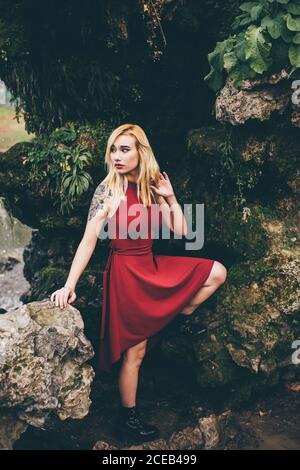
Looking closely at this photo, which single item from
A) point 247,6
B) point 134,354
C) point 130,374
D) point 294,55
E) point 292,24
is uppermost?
point 247,6

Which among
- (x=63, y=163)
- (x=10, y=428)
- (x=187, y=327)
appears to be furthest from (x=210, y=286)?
(x=10, y=428)

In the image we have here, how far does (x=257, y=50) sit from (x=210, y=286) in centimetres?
232

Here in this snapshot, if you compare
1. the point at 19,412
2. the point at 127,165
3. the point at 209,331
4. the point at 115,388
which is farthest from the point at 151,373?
the point at 127,165

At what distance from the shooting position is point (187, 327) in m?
6.00

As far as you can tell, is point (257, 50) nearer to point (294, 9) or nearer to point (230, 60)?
point (230, 60)

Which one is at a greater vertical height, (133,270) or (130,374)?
(133,270)

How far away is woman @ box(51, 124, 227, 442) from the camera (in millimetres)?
5418

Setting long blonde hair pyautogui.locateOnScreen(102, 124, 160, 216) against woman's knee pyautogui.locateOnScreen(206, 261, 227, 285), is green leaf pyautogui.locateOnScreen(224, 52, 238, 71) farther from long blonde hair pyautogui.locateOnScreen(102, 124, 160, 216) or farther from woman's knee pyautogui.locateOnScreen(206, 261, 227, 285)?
woman's knee pyautogui.locateOnScreen(206, 261, 227, 285)

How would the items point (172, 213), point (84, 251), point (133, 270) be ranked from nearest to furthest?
point (84, 251), point (133, 270), point (172, 213)

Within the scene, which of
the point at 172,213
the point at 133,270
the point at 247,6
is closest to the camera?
the point at 133,270

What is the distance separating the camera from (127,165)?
5422mm

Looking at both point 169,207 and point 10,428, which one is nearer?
point 10,428

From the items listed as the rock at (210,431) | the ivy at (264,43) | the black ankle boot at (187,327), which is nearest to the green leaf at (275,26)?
the ivy at (264,43)

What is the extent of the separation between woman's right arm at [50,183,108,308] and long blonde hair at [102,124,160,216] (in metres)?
0.13
